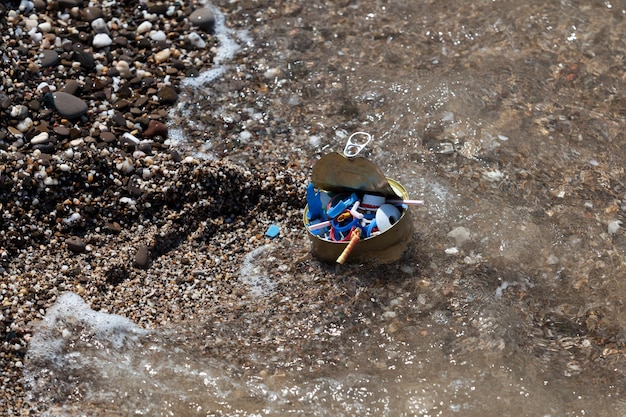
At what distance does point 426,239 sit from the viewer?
405 cm

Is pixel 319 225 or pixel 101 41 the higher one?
pixel 101 41

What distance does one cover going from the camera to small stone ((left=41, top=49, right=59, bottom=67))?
4.84 m

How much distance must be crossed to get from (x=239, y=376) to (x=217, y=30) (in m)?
2.74

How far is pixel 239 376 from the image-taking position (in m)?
3.54

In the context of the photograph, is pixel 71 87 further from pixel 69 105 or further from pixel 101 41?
pixel 101 41

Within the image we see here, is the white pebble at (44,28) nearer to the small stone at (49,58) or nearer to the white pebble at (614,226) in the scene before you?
the small stone at (49,58)

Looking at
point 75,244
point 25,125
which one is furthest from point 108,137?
point 75,244

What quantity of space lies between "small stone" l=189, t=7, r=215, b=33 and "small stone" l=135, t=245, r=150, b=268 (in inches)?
75.2

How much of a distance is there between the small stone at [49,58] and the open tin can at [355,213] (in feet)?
6.78

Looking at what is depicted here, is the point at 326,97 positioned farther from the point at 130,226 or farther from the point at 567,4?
the point at 567,4

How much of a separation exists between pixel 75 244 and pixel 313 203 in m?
1.32

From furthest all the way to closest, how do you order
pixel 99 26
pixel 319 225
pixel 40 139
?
pixel 99 26
pixel 40 139
pixel 319 225

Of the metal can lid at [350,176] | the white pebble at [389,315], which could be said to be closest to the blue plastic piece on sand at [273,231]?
the metal can lid at [350,176]

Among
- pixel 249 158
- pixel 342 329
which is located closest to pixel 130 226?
pixel 249 158
